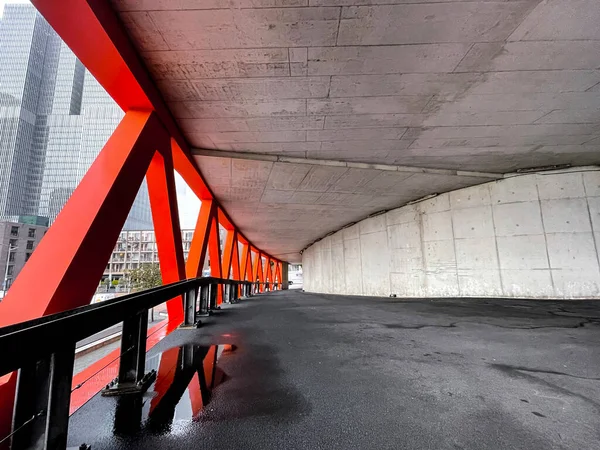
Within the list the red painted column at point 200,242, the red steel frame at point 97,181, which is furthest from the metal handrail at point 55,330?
the red painted column at point 200,242

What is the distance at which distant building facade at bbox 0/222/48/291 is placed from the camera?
48.3m

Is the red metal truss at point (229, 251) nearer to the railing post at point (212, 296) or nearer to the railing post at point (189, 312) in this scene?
the railing post at point (212, 296)

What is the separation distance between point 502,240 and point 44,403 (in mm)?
11216

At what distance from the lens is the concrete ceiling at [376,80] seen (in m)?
3.41

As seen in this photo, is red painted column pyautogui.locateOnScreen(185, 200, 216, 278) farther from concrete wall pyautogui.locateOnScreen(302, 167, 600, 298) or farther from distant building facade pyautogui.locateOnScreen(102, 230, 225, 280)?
distant building facade pyautogui.locateOnScreen(102, 230, 225, 280)

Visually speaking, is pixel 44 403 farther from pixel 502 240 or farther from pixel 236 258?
pixel 236 258

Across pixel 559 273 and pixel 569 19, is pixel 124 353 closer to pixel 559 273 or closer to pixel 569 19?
pixel 569 19

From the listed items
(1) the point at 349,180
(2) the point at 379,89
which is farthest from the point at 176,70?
(1) the point at 349,180

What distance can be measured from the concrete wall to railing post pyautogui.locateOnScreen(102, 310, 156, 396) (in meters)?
10.5

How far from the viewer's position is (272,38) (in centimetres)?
373

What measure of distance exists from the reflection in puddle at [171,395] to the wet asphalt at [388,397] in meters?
0.03

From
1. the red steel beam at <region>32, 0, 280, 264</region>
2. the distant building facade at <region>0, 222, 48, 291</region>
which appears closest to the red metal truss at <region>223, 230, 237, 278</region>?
the red steel beam at <region>32, 0, 280, 264</region>

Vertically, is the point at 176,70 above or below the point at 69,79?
below

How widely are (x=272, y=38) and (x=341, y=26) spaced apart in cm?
90
